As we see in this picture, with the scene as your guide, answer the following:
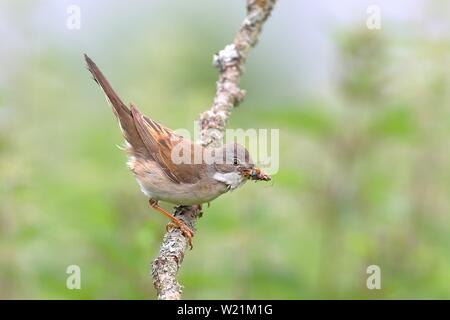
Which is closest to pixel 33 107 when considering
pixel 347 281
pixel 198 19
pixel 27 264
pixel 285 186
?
pixel 27 264

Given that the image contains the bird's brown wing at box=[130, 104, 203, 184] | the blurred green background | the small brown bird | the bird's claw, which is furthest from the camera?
the blurred green background

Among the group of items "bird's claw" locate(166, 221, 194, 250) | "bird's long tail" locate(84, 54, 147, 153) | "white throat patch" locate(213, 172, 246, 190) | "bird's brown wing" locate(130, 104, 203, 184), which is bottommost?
"bird's claw" locate(166, 221, 194, 250)

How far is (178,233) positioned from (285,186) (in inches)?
70.5

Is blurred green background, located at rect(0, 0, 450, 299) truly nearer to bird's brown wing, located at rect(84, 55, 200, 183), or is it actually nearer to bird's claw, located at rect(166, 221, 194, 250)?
bird's claw, located at rect(166, 221, 194, 250)

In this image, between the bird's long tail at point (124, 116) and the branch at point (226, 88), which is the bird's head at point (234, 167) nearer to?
the branch at point (226, 88)

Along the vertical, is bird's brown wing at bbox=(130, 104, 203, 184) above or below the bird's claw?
above

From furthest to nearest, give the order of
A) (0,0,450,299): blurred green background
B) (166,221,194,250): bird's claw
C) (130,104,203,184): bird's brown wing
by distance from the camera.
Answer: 1. (0,0,450,299): blurred green background
2. (130,104,203,184): bird's brown wing
3. (166,221,194,250): bird's claw

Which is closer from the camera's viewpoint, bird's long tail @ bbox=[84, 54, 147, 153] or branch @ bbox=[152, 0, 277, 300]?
branch @ bbox=[152, 0, 277, 300]

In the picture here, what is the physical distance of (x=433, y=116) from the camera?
27.2 ft

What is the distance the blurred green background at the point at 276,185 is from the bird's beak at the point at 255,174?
1.39 ft

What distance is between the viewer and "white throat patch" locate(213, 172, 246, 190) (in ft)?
22.9

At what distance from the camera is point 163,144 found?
7281 millimetres

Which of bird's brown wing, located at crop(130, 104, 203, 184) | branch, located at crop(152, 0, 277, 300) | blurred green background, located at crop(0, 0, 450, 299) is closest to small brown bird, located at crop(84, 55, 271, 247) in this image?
bird's brown wing, located at crop(130, 104, 203, 184)

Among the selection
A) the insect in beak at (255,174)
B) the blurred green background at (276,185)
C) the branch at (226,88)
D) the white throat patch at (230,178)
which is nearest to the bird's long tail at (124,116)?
the blurred green background at (276,185)
